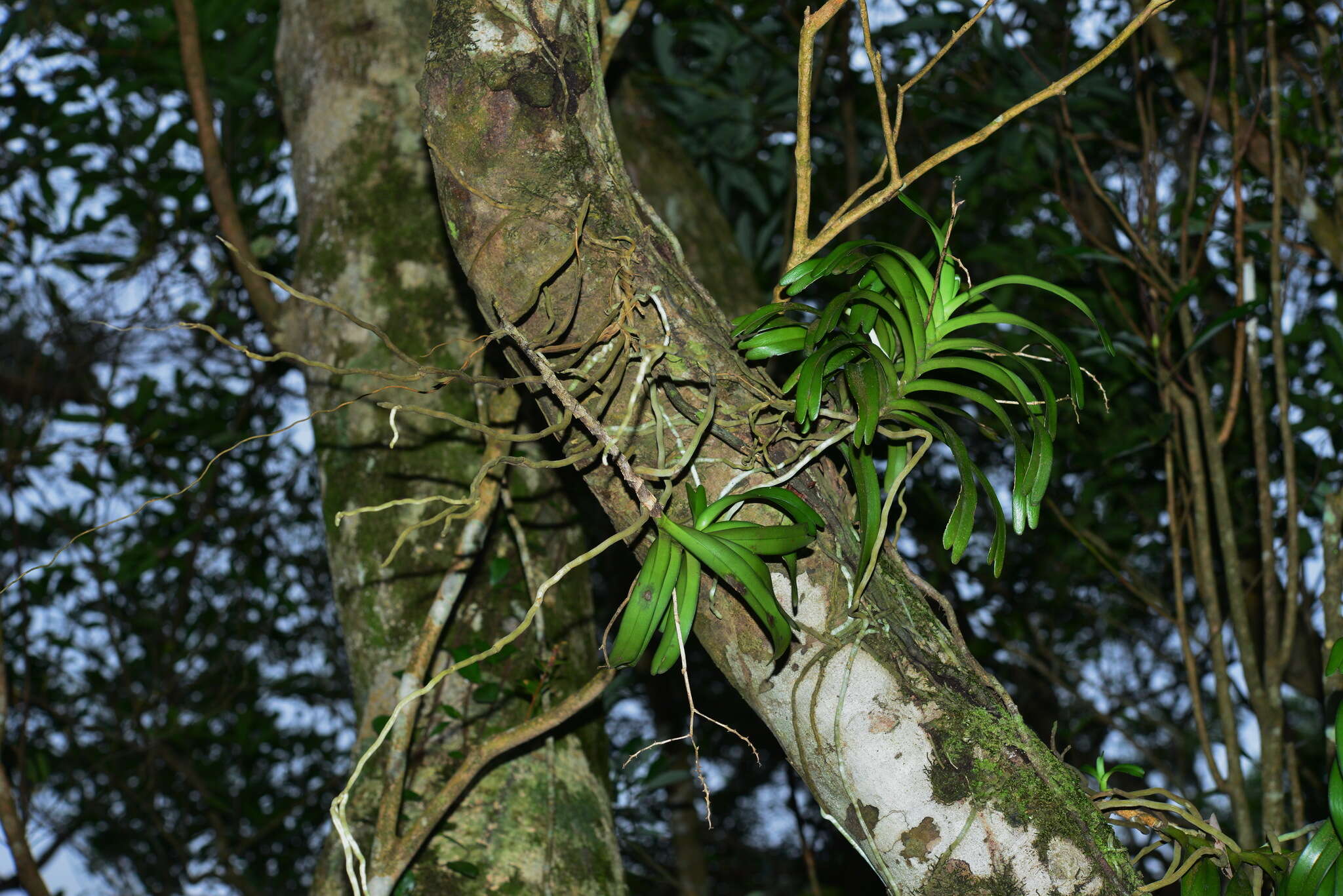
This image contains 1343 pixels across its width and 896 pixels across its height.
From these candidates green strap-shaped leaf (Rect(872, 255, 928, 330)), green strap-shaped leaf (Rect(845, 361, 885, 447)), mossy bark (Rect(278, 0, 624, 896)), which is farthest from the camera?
mossy bark (Rect(278, 0, 624, 896))

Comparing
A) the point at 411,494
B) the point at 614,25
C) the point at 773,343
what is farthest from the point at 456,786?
the point at 614,25

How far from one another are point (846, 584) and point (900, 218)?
10.3 feet

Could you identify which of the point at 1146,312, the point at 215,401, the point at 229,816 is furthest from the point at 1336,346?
Answer: the point at 229,816

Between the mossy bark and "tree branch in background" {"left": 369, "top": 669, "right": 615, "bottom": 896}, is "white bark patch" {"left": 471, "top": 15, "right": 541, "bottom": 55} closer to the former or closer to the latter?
the mossy bark

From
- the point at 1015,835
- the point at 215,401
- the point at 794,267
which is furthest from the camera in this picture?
the point at 215,401

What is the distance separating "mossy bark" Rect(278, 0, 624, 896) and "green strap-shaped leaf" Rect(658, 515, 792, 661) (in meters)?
0.65

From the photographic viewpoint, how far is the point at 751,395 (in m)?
1.08

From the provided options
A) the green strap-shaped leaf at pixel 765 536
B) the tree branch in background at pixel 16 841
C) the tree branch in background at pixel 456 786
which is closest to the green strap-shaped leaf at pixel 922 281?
the green strap-shaped leaf at pixel 765 536

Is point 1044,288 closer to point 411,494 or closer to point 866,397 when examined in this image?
point 866,397

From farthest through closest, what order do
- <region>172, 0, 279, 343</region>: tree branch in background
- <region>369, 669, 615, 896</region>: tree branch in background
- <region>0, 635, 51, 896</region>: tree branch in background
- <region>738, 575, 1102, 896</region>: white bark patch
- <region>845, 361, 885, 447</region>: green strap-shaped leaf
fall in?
<region>172, 0, 279, 343</region>: tree branch in background
<region>0, 635, 51, 896</region>: tree branch in background
<region>369, 669, 615, 896</region>: tree branch in background
<region>845, 361, 885, 447</region>: green strap-shaped leaf
<region>738, 575, 1102, 896</region>: white bark patch

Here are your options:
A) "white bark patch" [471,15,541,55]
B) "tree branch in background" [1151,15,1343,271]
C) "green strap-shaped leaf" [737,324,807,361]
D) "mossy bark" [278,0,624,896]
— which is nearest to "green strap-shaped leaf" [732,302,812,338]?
"green strap-shaped leaf" [737,324,807,361]

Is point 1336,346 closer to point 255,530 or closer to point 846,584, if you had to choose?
point 846,584

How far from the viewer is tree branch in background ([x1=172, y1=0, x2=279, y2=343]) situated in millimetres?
2197

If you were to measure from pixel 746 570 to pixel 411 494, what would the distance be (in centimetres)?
98
